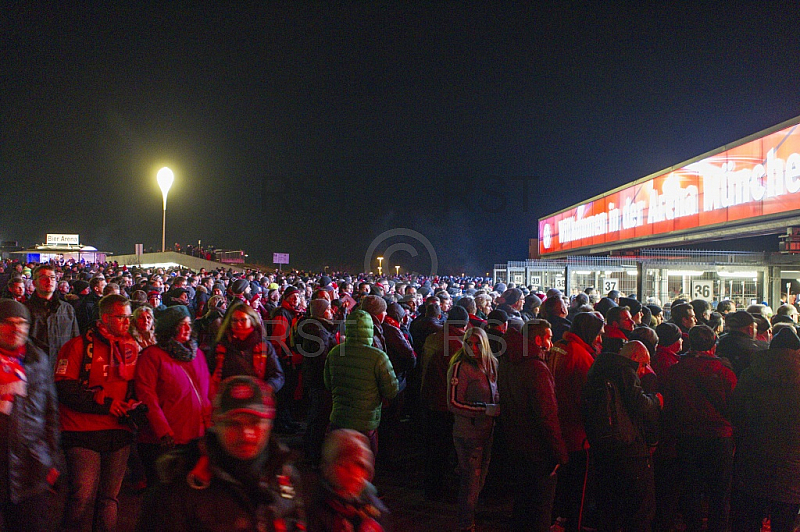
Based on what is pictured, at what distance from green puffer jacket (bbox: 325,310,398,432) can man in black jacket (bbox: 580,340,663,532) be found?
1.72 m

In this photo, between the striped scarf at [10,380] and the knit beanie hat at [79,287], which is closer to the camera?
the striped scarf at [10,380]

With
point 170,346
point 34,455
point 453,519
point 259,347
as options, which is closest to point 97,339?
point 170,346

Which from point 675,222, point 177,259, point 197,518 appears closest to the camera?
point 197,518

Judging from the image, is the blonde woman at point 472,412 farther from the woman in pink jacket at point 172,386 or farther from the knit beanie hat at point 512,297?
the knit beanie hat at point 512,297

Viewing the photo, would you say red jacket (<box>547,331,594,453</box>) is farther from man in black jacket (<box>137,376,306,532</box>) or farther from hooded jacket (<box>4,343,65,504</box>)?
hooded jacket (<box>4,343,65,504</box>)

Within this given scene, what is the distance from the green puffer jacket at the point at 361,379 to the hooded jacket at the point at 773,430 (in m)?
2.76

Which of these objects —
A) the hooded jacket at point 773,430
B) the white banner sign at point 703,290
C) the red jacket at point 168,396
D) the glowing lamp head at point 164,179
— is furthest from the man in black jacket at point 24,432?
the glowing lamp head at point 164,179

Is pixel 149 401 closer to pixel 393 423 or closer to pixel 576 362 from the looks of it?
pixel 576 362

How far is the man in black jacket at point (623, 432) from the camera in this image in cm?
403

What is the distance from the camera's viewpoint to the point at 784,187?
315 inches

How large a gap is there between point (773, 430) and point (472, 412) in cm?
215

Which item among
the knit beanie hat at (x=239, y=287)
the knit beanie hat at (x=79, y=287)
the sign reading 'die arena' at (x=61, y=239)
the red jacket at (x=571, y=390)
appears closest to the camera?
the red jacket at (x=571, y=390)

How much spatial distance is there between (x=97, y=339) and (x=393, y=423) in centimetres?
466

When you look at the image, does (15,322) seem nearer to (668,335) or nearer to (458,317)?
(458,317)
